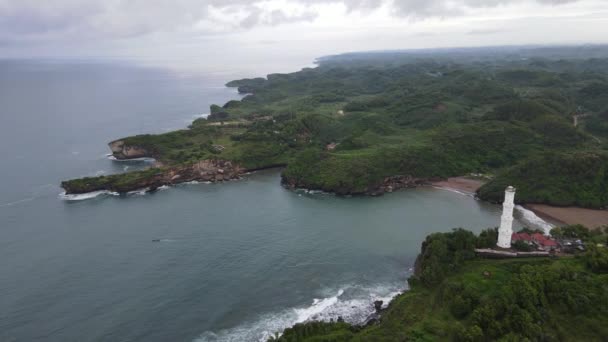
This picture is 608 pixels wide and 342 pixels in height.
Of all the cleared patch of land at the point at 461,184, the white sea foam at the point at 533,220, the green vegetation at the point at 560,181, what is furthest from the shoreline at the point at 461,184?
the white sea foam at the point at 533,220

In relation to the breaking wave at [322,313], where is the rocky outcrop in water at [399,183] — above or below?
above

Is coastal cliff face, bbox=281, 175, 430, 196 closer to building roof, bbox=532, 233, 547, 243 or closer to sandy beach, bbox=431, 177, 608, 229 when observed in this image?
sandy beach, bbox=431, 177, 608, 229

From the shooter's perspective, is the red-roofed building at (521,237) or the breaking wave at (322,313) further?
the red-roofed building at (521,237)

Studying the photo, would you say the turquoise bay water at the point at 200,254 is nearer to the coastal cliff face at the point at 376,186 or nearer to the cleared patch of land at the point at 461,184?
the coastal cliff face at the point at 376,186

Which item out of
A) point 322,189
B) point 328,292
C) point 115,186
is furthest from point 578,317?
point 115,186

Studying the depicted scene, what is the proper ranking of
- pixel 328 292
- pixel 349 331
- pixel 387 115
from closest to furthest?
pixel 349 331 < pixel 328 292 < pixel 387 115

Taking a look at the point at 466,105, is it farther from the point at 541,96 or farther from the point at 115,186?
the point at 115,186

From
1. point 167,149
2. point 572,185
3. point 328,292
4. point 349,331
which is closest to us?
point 349,331
